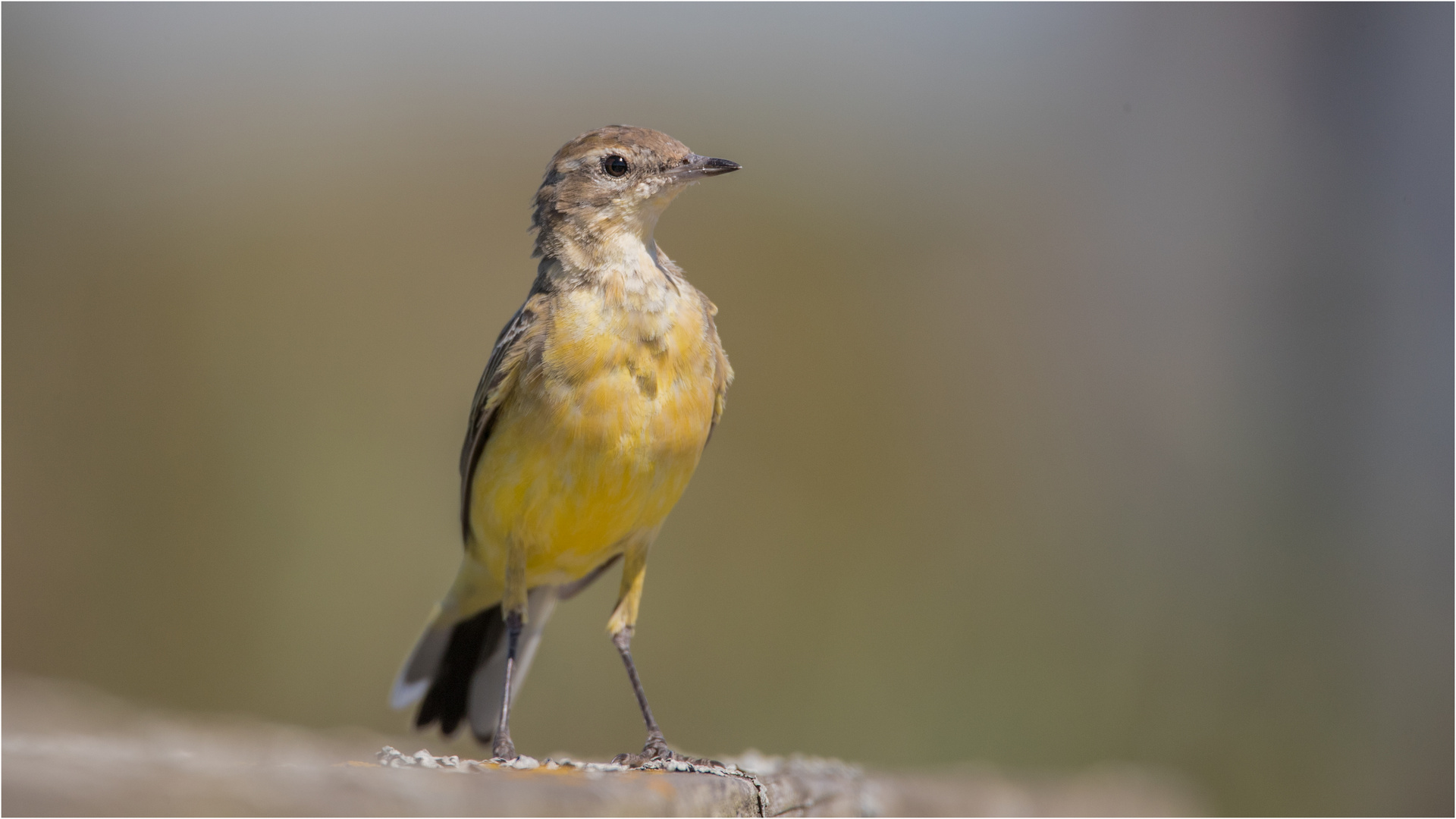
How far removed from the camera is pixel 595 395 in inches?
167

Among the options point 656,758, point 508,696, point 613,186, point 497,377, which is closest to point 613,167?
point 613,186

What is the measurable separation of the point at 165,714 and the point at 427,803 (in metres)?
6.33

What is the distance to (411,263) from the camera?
11.1m

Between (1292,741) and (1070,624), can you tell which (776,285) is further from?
(1292,741)

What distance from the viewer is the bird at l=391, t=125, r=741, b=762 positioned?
427 cm

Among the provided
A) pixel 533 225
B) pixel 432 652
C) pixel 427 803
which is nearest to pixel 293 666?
pixel 432 652

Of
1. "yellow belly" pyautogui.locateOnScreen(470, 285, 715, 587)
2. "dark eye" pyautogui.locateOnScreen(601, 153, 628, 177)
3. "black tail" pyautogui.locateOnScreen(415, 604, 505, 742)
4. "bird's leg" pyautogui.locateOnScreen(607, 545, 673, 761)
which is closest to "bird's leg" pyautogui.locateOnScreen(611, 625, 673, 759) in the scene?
"bird's leg" pyautogui.locateOnScreen(607, 545, 673, 761)

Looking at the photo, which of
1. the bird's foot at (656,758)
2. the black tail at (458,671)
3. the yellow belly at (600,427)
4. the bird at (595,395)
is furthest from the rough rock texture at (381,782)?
the yellow belly at (600,427)

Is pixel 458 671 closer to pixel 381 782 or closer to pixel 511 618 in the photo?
pixel 511 618

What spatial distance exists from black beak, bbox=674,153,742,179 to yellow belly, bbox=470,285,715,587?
0.60 meters

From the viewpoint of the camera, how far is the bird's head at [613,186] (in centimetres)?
466

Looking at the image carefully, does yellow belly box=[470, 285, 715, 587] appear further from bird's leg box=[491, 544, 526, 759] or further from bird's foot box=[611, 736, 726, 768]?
bird's foot box=[611, 736, 726, 768]

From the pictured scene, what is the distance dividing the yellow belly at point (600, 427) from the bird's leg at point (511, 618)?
99 millimetres

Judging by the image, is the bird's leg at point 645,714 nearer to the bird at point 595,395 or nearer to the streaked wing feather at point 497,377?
the bird at point 595,395
